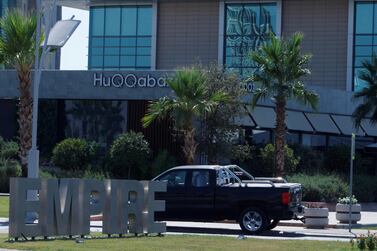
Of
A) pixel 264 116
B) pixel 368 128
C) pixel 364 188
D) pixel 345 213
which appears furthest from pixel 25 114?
pixel 368 128

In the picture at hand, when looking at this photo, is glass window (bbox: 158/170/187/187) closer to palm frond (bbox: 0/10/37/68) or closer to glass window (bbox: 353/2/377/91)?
palm frond (bbox: 0/10/37/68)

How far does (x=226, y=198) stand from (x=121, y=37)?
46.2 metres

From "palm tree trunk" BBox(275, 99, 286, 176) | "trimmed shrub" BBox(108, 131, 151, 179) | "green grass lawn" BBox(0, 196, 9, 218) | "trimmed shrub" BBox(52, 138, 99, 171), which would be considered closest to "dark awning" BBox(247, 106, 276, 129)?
"palm tree trunk" BBox(275, 99, 286, 176)

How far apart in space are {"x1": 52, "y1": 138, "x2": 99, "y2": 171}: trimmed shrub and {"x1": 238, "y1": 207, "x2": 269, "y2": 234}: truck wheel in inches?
742

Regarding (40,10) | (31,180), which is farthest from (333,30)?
(31,180)

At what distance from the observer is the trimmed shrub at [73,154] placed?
4459cm

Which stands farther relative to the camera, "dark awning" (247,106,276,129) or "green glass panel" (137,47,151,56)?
Result: "green glass panel" (137,47,151,56)

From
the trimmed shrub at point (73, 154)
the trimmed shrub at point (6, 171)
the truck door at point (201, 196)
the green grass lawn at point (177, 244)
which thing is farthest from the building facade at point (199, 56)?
the green grass lawn at point (177, 244)

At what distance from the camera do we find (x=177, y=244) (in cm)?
2170

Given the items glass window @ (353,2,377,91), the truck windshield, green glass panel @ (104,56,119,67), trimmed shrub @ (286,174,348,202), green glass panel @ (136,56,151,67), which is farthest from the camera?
green glass panel @ (104,56,119,67)

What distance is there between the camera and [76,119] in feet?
156

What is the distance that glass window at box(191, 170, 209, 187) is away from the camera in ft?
90.2

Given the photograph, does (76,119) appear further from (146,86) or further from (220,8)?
(220,8)

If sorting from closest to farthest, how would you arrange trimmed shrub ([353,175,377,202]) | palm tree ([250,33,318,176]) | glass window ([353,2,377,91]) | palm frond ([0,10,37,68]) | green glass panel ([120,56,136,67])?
palm frond ([0,10,37,68]) → palm tree ([250,33,318,176]) → trimmed shrub ([353,175,377,202]) → glass window ([353,2,377,91]) → green glass panel ([120,56,136,67])
